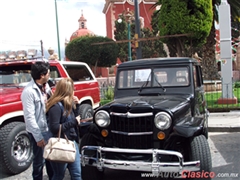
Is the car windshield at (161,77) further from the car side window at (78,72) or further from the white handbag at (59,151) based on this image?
the car side window at (78,72)

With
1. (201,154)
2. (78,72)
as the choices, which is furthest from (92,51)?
(201,154)

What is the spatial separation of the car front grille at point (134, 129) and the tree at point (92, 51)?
22.2m

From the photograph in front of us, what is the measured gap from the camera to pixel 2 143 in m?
4.23

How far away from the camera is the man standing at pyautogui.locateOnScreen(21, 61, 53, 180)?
10.00 feet

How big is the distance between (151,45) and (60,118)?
29.4 meters

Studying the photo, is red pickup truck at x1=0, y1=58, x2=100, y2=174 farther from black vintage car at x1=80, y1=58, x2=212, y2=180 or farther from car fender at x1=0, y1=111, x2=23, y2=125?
black vintage car at x1=80, y1=58, x2=212, y2=180

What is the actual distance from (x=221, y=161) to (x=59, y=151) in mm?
3190

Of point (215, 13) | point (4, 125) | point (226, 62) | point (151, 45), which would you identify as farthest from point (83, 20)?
point (4, 125)

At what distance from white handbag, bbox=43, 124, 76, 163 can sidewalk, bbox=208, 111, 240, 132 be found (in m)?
5.32

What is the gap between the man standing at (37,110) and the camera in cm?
305

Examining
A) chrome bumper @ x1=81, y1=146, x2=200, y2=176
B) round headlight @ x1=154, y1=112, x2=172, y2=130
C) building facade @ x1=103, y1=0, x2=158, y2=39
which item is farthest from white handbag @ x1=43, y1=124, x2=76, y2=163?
building facade @ x1=103, y1=0, x2=158, y2=39

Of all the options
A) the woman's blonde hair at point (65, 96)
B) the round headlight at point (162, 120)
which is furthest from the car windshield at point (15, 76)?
the round headlight at point (162, 120)

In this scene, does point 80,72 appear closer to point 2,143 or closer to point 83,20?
point 2,143

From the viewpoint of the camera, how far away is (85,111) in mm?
6324
